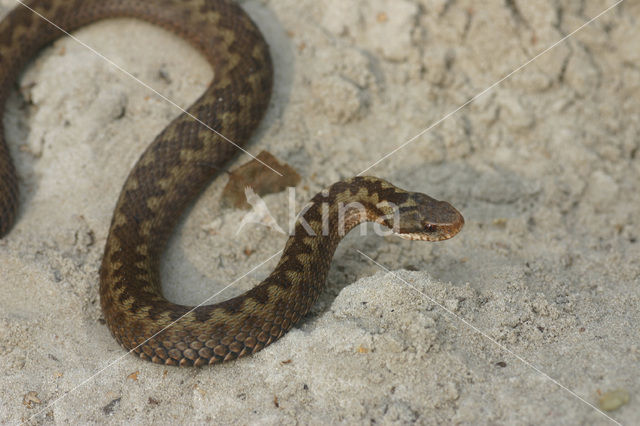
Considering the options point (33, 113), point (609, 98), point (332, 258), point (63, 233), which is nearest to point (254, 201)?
point (332, 258)

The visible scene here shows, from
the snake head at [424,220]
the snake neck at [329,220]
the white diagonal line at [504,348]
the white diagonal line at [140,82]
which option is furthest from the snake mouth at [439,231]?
the white diagonal line at [140,82]

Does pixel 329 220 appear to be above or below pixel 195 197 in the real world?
above

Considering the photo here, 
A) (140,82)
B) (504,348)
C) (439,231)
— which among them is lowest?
(504,348)

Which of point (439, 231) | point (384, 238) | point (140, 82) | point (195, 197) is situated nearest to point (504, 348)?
point (439, 231)

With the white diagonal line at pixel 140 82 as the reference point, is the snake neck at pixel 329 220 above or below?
below

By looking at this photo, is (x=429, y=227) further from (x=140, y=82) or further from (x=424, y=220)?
(x=140, y=82)

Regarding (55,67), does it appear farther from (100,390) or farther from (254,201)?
(100,390)

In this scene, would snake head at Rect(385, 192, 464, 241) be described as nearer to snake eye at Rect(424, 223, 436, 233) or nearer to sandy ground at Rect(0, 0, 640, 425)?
snake eye at Rect(424, 223, 436, 233)

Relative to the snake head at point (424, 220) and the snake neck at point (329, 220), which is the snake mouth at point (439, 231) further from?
the snake neck at point (329, 220)
